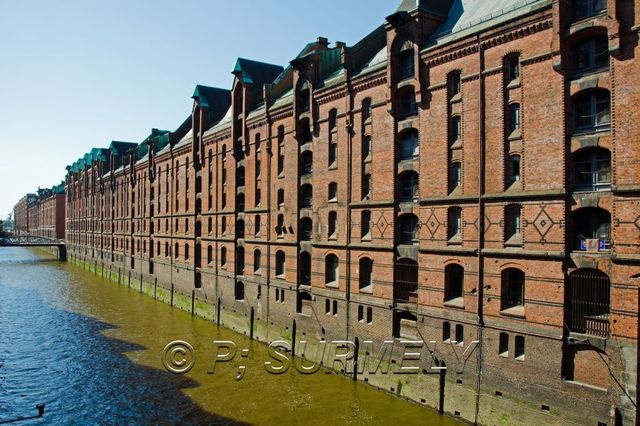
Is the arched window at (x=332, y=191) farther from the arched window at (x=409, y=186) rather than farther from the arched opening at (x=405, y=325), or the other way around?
the arched opening at (x=405, y=325)

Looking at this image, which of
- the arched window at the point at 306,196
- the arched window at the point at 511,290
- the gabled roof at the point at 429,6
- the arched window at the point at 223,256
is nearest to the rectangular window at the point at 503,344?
the arched window at the point at 511,290

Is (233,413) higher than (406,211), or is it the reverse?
(406,211)

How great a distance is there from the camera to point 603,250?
1650 cm

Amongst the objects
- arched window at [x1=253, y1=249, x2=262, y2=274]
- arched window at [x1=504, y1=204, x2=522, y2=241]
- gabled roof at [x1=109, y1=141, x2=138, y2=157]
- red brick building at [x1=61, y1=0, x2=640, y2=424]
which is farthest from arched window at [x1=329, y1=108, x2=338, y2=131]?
gabled roof at [x1=109, y1=141, x2=138, y2=157]

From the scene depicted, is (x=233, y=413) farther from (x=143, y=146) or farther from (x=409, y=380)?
(x=143, y=146)

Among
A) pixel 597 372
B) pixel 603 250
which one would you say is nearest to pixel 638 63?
pixel 603 250

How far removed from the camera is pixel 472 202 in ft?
65.6

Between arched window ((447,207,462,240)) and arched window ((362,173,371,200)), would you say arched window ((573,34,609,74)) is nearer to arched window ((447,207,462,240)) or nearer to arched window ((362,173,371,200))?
arched window ((447,207,462,240))

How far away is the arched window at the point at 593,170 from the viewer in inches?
655

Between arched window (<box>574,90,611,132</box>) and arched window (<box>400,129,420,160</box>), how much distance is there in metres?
6.92

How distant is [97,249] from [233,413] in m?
62.4

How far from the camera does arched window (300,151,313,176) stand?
1168 inches

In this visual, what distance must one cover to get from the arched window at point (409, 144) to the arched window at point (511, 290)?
6594 millimetres

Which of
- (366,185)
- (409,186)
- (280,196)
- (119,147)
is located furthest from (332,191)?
(119,147)
